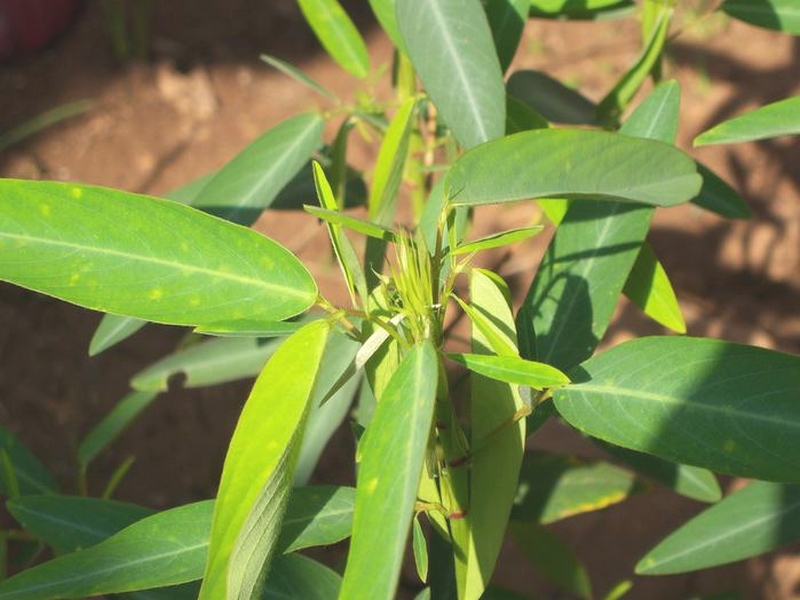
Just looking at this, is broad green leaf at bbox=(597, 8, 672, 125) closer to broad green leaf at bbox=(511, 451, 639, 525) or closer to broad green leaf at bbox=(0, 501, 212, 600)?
broad green leaf at bbox=(511, 451, 639, 525)

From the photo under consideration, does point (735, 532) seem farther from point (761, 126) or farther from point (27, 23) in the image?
point (27, 23)

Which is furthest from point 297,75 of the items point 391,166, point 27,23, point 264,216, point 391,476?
point 27,23

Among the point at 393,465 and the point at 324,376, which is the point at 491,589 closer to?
the point at 324,376

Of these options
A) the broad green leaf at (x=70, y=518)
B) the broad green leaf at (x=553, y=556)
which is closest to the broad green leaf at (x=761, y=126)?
the broad green leaf at (x=70, y=518)

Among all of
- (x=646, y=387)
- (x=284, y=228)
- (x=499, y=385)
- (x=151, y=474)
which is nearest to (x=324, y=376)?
(x=499, y=385)

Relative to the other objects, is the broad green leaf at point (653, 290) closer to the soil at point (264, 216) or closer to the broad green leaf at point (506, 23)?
the broad green leaf at point (506, 23)

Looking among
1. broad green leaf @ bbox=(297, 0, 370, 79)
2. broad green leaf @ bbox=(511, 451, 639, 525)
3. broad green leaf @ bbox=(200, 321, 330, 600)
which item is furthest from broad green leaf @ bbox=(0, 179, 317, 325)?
broad green leaf @ bbox=(511, 451, 639, 525)
